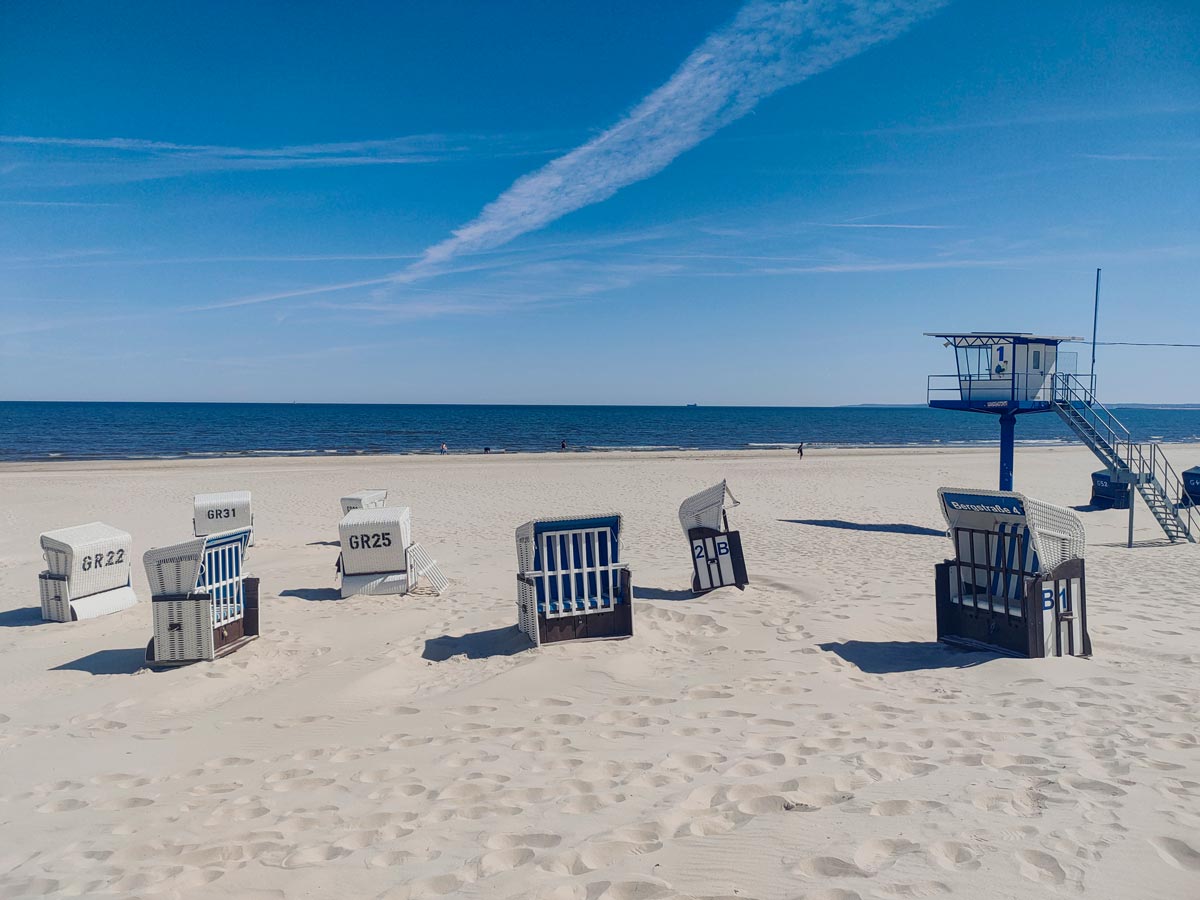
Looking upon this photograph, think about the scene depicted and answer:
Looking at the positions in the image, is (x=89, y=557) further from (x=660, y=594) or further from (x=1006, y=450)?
(x=1006, y=450)

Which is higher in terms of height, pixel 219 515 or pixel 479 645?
pixel 219 515

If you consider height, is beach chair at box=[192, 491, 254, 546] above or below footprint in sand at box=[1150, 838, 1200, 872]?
above

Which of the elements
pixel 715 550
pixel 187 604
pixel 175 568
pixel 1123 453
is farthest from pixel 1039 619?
pixel 1123 453

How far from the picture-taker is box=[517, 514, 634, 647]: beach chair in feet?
27.4

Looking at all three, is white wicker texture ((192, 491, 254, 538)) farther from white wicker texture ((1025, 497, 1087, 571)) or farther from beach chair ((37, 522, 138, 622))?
white wicker texture ((1025, 497, 1087, 571))

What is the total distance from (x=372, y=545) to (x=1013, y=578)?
8.34 meters

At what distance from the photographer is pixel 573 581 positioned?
28.1 ft

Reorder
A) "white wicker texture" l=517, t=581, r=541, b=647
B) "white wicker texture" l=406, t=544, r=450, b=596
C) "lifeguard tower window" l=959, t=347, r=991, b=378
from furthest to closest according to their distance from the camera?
"lifeguard tower window" l=959, t=347, r=991, b=378
"white wicker texture" l=406, t=544, r=450, b=596
"white wicker texture" l=517, t=581, r=541, b=647

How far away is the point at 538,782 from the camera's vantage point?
479 centimetres

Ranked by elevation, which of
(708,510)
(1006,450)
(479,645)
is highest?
(1006,450)

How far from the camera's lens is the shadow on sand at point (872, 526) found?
17250 millimetres

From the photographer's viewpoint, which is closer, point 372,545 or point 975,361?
point 372,545

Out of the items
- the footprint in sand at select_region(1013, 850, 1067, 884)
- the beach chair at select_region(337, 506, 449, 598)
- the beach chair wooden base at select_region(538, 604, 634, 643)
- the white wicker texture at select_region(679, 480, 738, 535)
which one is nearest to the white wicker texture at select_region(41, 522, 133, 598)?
the beach chair at select_region(337, 506, 449, 598)

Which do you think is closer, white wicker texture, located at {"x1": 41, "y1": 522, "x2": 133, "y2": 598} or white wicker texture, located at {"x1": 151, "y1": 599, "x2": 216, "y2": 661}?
white wicker texture, located at {"x1": 151, "y1": 599, "x2": 216, "y2": 661}
